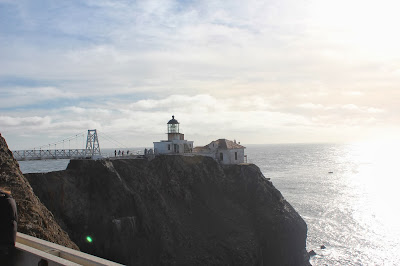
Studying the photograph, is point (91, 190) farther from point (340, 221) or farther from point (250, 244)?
point (340, 221)

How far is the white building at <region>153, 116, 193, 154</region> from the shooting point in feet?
170

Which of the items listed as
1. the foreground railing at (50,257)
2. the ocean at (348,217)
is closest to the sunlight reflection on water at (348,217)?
the ocean at (348,217)

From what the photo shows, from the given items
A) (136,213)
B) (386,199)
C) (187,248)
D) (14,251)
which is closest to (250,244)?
(187,248)

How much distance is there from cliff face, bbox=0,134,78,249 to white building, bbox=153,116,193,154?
3422 centimetres

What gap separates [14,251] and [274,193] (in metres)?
42.7

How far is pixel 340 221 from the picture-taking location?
6619 centimetres

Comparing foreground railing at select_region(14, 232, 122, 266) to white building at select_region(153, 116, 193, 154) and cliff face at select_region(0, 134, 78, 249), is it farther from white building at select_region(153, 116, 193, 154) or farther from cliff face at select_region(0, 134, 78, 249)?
white building at select_region(153, 116, 193, 154)

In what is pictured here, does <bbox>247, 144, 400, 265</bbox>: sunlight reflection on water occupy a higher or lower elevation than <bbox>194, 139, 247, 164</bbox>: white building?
lower

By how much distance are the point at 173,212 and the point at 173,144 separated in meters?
14.3

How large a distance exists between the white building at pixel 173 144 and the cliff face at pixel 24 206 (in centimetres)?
3422

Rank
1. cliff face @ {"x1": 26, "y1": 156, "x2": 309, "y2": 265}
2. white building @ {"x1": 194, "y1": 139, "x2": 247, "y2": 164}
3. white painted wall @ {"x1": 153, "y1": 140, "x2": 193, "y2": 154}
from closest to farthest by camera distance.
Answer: cliff face @ {"x1": 26, "y1": 156, "x2": 309, "y2": 265}
white building @ {"x1": 194, "y1": 139, "x2": 247, "y2": 164}
white painted wall @ {"x1": 153, "y1": 140, "x2": 193, "y2": 154}

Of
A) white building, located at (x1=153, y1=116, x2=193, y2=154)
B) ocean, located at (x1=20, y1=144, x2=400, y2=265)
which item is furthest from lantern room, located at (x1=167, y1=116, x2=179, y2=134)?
ocean, located at (x1=20, y1=144, x2=400, y2=265)

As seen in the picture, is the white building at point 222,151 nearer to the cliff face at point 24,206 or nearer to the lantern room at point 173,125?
the lantern room at point 173,125

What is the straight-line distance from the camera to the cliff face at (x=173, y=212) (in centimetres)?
3481
